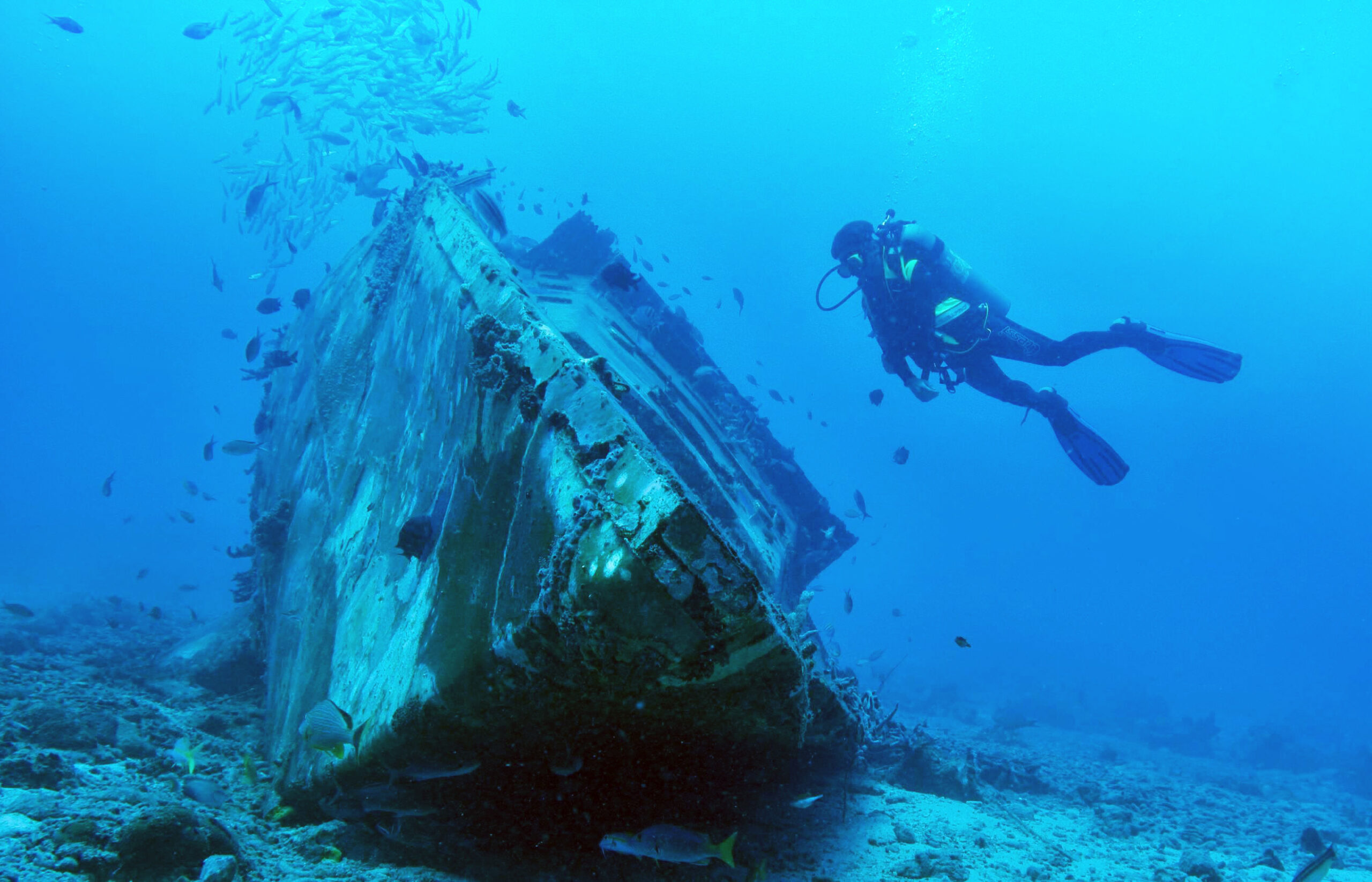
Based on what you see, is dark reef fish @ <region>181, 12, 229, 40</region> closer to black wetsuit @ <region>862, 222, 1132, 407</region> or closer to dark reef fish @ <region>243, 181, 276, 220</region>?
dark reef fish @ <region>243, 181, 276, 220</region>

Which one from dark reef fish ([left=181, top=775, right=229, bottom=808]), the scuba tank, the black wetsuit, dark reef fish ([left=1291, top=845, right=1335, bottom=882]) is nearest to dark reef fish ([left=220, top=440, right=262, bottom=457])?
dark reef fish ([left=181, top=775, right=229, bottom=808])

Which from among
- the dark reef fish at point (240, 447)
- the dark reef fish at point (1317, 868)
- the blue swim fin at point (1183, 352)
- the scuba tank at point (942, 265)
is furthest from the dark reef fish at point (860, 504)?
the dark reef fish at point (240, 447)

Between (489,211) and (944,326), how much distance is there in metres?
5.89

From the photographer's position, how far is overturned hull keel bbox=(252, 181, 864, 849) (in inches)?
70.9

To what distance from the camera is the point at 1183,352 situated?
9.12m

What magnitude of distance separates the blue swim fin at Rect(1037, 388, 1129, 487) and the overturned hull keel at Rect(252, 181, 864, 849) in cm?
732

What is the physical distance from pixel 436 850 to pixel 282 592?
9.43ft

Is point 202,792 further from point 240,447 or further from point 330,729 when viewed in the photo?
point 240,447

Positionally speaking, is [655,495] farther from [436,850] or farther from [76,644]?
[76,644]

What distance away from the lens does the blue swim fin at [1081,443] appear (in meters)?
8.94

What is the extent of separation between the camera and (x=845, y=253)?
881 cm

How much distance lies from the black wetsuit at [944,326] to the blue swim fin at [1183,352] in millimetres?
192

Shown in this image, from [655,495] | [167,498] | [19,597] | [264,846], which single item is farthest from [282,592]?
[167,498]

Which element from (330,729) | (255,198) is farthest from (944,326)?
(255,198)
